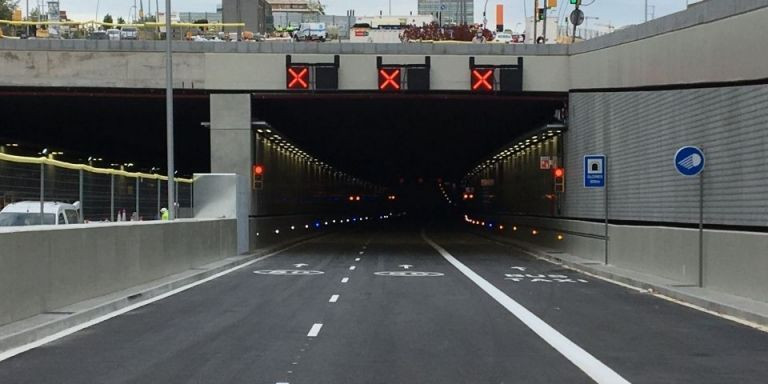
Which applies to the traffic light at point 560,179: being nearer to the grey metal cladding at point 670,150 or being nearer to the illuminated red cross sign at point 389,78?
the grey metal cladding at point 670,150

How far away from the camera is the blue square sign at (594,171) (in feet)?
88.2

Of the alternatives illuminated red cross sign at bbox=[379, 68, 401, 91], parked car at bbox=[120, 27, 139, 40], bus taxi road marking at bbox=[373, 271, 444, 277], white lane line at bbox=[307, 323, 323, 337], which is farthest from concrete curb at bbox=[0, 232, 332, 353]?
parked car at bbox=[120, 27, 139, 40]

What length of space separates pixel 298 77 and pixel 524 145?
826 inches

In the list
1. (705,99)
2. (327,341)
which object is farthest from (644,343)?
(705,99)

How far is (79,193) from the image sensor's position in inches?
677

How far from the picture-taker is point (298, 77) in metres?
32.6

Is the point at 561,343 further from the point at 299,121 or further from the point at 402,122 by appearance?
the point at 402,122

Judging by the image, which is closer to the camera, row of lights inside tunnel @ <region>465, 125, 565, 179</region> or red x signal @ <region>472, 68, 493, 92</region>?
red x signal @ <region>472, 68, 493, 92</region>

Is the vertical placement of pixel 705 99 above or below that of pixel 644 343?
above

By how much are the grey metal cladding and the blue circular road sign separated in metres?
0.77

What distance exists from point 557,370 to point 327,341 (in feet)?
11.5

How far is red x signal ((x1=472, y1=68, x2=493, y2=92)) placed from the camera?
107 ft

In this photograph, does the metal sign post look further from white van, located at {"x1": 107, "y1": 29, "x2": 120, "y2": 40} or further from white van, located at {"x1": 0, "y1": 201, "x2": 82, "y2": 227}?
white van, located at {"x1": 107, "y1": 29, "x2": 120, "y2": 40}

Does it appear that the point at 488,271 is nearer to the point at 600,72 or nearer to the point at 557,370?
the point at 600,72
